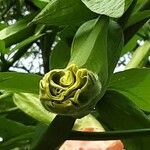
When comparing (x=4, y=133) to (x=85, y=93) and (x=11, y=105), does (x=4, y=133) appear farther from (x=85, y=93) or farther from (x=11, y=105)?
(x=85, y=93)

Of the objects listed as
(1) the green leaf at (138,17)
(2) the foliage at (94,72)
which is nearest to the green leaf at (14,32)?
(2) the foliage at (94,72)

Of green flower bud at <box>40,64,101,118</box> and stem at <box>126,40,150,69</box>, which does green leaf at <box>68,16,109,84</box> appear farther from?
stem at <box>126,40,150,69</box>

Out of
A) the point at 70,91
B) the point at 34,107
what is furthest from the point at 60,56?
the point at 70,91

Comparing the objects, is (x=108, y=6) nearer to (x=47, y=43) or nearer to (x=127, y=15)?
(x=127, y=15)

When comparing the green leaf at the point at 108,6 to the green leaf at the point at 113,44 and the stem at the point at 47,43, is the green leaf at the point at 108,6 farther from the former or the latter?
the stem at the point at 47,43

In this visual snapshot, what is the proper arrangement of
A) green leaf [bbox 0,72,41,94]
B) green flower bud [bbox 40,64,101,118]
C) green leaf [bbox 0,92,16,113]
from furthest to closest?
green leaf [bbox 0,92,16,113], green leaf [bbox 0,72,41,94], green flower bud [bbox 40,64,101,118]

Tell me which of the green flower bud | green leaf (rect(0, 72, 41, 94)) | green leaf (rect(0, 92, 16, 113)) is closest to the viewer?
the green flower bud

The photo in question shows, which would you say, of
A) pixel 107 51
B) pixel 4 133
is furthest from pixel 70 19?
pixel 4 133

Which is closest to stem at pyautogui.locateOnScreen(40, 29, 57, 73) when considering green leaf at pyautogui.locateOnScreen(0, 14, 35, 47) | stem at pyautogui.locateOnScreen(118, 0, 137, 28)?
green leaf at pyautogui.locateOnScreen(0, 14, 35, 47)
